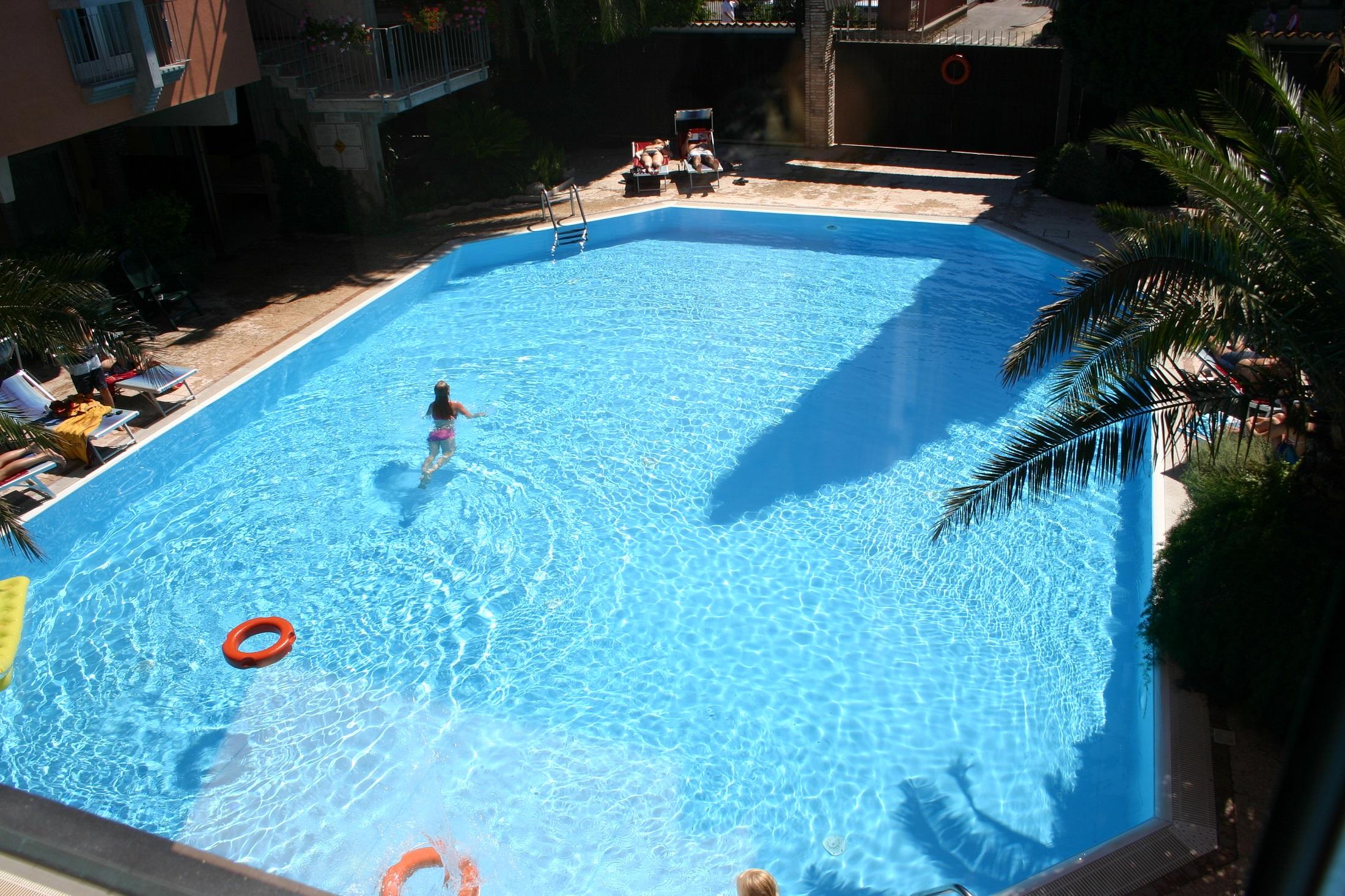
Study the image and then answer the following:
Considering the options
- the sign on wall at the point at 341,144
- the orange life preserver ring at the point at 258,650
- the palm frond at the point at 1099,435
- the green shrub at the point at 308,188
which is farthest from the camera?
the green shrub at the point at 308,188

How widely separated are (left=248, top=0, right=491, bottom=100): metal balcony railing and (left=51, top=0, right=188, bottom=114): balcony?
3148 millimetres

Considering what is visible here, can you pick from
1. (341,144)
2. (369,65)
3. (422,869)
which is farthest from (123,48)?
(422,869)

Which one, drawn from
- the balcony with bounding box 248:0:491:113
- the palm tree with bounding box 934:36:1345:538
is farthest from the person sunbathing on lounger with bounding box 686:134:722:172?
the palm tree with bounding box 934:36:1345:538

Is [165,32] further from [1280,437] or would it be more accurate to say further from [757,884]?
[1280,437]

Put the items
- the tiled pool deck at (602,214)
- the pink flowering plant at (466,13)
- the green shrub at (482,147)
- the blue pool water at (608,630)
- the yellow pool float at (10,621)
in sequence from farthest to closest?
the green shrub at (482,147) < the pink flowering plant at (466,13) < the tiled pool deck at (602,214) < the yellow pool float at (10,621) < the blue pool water at (608,630)

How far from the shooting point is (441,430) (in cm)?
1129

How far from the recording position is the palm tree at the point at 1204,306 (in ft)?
20.4

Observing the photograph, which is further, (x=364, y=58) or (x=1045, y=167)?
(x=1045, y=167)

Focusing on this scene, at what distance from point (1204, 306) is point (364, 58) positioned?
1564cm

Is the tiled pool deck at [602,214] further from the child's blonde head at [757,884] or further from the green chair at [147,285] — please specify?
the child's blonde head at [757,884]

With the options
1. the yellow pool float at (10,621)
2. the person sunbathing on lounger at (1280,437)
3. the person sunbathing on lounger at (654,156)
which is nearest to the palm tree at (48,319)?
the yellow pool float at (10,621)

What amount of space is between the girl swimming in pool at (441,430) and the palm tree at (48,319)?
9.95 feet

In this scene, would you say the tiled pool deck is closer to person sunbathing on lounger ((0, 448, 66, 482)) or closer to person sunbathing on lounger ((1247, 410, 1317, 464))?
person sunbathing on lounger ((0, 448, 66, 482))

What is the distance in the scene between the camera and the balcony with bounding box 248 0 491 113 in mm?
17328
